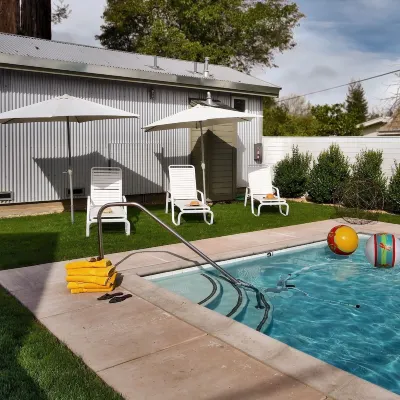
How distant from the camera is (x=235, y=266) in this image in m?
6.41

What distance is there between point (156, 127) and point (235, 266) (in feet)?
14.8

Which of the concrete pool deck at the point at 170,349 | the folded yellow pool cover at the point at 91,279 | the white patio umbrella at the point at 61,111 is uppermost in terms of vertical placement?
the white patio umbrella at the point at 61,111

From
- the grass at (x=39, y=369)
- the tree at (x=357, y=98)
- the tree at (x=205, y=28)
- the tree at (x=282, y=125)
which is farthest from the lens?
the tree at (x=357, y=98)

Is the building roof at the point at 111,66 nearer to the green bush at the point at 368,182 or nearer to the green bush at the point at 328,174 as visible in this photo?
Result: the green bush at the point at 328,174

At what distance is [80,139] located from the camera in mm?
10477

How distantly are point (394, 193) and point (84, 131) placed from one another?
7.25 meters

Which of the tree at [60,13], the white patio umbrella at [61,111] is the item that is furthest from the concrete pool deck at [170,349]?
the tree at [60,13]

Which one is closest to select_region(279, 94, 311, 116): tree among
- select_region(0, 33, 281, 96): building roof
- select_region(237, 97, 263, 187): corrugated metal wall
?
select_region(0, 33, 281, 96): building roof

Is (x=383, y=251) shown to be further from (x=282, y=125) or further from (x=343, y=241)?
(x=282, y=125)

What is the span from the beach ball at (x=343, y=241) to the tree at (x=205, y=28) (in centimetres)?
1819

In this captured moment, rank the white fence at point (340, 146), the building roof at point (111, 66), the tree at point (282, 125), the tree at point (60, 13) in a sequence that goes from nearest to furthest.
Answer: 1. the building roof at point (111, 66)
2. the white fence at point (340, 146)
3. the tree at point (282, 125)
4. the tree at point (60, 13)

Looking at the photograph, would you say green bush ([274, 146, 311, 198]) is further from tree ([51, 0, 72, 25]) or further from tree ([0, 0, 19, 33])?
tree ([51, 0, 72, 25])

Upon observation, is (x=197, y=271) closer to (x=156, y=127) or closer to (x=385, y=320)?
(x=385, y=320)

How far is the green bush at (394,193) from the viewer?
1072cm
